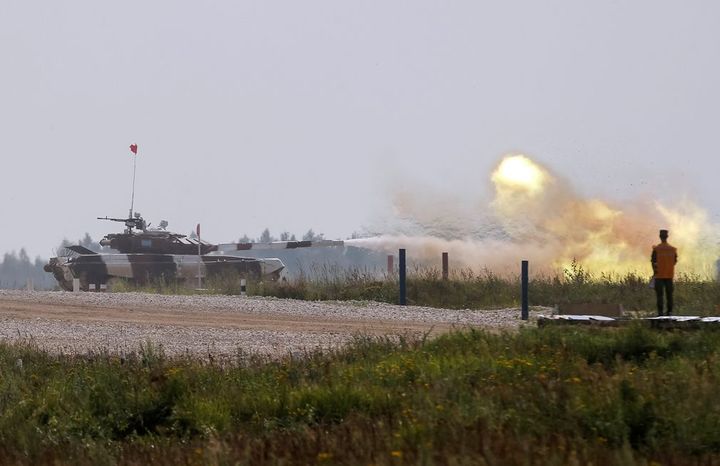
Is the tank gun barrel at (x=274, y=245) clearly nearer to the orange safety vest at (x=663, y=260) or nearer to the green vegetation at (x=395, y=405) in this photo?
the orange safety vest at (x=663, y=260)

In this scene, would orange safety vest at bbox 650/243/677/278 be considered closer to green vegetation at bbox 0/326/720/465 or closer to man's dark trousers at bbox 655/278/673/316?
man's dark trousers at bbox 655/278/673/316

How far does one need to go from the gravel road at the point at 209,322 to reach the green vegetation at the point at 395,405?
3.61m

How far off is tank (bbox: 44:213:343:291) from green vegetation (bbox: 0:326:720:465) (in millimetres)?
31651

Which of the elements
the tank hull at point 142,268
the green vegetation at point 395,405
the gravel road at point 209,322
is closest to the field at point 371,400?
the green vegetation at point 395,405

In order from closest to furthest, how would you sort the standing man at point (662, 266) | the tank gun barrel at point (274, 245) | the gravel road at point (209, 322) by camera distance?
the gravel road at point (209, 322)
the standing man at point (662, 266)
the tank gun barrel at point (274, 245)

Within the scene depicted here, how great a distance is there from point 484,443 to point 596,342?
7.23m

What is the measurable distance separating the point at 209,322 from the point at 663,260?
912 centimetres

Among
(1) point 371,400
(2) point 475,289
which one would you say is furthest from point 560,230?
(1) point 371,400

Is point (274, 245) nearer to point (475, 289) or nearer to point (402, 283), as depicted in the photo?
point (475, 289)

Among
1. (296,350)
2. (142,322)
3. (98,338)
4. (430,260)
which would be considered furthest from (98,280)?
(296,350)

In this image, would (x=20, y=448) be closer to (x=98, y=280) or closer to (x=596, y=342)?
(x=596, y=342)

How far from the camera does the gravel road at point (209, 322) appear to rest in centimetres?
2147

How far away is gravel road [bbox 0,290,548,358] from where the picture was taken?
21469mm

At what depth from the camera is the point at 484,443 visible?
27.2 feet
